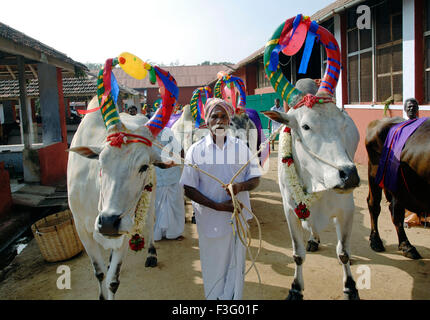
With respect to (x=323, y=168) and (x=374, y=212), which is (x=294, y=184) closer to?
(x=323, y=168)

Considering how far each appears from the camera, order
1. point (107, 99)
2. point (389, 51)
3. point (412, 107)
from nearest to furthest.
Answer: point (107, 99)
point (412, 107)
point (389, 51)

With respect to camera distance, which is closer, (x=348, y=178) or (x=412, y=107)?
(x=348, y=178)

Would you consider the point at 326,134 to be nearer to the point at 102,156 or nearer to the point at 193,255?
the point at 102,156

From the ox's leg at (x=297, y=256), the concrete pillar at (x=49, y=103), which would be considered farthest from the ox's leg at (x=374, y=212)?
the concrete pillar at (x=49, y=103)

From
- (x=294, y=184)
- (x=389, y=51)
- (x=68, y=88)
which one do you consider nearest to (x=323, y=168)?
(x=294, y=184)

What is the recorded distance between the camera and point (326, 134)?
2756 millimetres

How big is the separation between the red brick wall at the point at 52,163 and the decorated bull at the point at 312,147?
20.2ft

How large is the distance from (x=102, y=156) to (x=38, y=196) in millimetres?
5024

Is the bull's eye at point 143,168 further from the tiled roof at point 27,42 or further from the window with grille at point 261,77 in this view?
the window with grille at point 261,77

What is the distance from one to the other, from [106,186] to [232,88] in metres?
4.60

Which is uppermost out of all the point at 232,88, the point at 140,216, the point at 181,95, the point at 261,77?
the point at 181,95

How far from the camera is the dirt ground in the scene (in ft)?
12.0

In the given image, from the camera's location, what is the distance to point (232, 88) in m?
6.72

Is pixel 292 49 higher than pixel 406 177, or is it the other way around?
pixel 292 49
